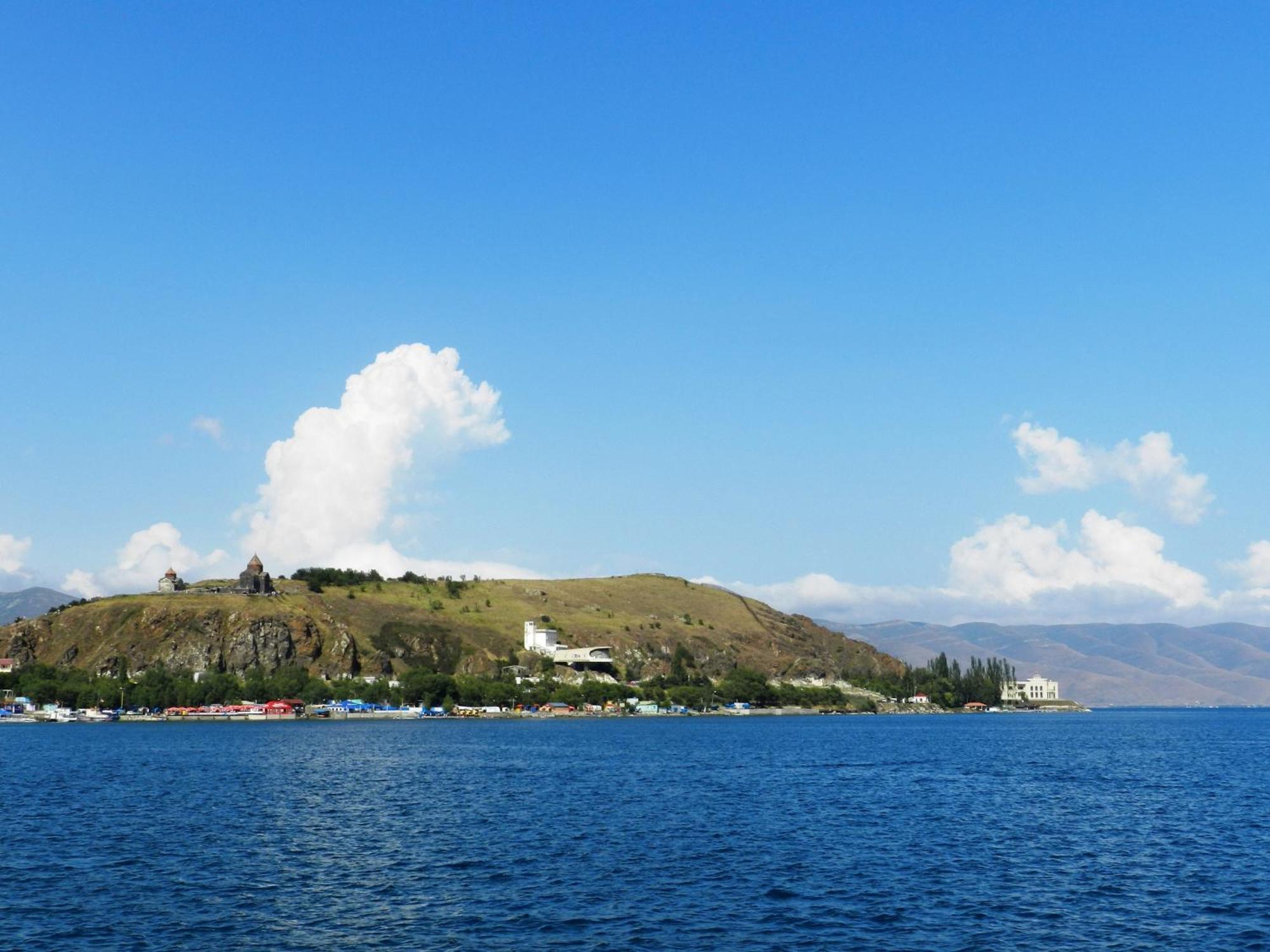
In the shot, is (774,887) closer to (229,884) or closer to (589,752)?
(229,884)

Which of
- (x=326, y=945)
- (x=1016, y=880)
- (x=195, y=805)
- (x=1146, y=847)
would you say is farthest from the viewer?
(x=195, y=805)

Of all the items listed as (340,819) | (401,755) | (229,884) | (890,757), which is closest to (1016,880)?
(229,884)

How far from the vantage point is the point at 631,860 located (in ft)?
246

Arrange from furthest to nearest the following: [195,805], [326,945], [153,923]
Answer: [195,805] → [153,923] → [326,945]

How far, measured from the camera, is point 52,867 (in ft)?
234

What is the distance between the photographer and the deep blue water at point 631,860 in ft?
183

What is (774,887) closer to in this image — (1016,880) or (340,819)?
(1016,880)

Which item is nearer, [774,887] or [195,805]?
[774,887]

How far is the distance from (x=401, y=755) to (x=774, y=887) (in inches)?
4428

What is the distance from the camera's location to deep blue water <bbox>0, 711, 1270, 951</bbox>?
5591cm

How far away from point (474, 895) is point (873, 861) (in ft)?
86.9

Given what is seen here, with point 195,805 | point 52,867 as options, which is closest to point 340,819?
point 195,805

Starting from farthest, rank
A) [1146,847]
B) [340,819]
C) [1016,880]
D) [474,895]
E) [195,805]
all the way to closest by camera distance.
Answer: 1. [195,805]
2. [340,819]
3. [1146,847]
4. [1016,880]
5. [474,895]

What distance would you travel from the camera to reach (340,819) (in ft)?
312
